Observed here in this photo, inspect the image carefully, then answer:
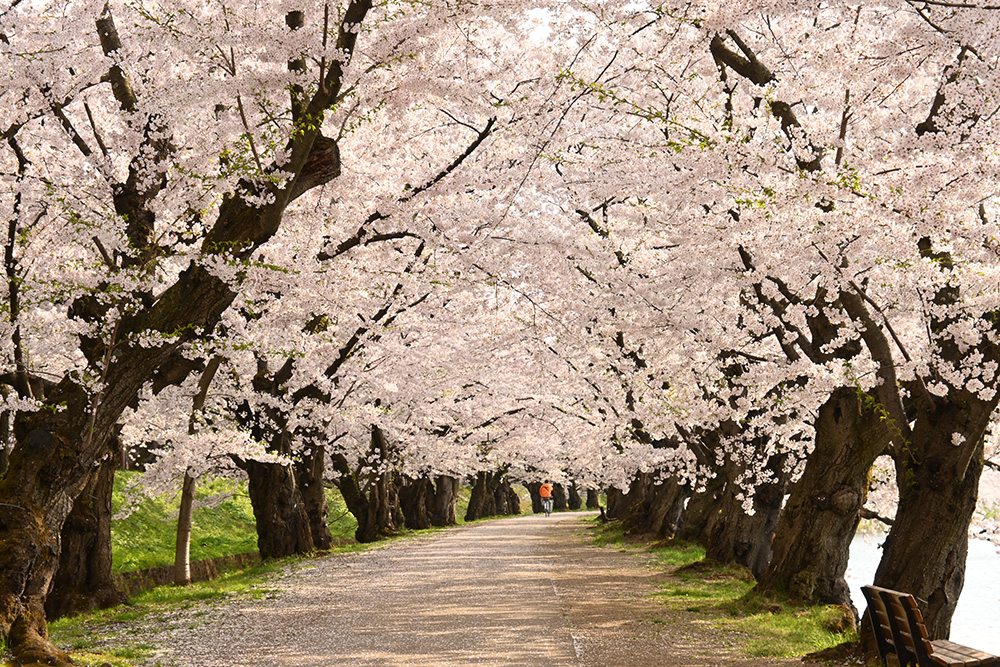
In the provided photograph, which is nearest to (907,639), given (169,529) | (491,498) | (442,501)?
(169,529)

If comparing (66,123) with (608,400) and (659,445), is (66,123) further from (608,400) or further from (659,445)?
(659,445)

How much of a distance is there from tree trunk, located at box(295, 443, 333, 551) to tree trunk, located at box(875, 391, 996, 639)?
16022 mm

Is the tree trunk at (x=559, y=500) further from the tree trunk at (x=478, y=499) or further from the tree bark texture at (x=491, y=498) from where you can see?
the tree trunk at (x=478, y=499)

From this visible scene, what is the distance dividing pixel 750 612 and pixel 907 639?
16.0ft

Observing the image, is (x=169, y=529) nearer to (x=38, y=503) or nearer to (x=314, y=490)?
(x=314, y=490)

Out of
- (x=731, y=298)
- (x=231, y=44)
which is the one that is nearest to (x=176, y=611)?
(x=231, y=44)

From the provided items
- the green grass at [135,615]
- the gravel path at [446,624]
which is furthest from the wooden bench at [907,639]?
the green grass at [135,615]

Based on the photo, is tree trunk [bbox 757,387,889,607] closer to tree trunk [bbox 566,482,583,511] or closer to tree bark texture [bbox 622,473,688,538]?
tree bark texture [bbox 622,473,688,538]

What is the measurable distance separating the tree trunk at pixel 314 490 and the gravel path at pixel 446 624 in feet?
12.4

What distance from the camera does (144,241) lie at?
10047 mm

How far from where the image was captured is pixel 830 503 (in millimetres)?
11836

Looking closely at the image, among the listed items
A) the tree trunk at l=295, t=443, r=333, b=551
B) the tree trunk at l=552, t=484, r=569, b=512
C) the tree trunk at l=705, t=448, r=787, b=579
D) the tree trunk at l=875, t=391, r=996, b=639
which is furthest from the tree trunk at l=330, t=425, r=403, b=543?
the tree trunk at l=552, t=484, r=569, b=512

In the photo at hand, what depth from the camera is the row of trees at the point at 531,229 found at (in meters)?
8.52

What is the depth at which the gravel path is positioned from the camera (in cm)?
884
